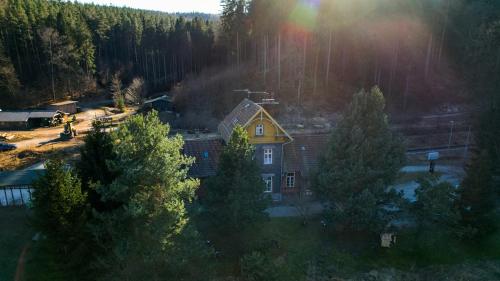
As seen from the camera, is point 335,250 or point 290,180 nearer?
point 335,250

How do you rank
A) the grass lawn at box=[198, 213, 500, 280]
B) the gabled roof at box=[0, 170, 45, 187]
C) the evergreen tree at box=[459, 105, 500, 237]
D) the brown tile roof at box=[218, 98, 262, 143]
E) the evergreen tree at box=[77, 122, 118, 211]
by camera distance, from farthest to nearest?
the brown tile roof at box=[218, 98, 262, 143], the gabled roof at box=[0, 170, 45, 187], the evergreen tree at box=[459, 105, 500, 237], the grass lawn at box=[198, 213, 500, 280], the evergreen tree at box=[77, 122, 118, 211]

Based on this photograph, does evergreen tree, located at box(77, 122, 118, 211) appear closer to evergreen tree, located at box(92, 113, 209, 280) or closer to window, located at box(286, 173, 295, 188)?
evergreen tree, located at box(92, 113, 209, 280)

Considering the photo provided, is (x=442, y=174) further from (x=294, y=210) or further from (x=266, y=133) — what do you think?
(x=266, y=133)

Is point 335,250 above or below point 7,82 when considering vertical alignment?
below

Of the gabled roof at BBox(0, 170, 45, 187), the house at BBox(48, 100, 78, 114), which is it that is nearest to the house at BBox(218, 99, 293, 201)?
the gabled roof at BBox(0, 170, 45, 187)

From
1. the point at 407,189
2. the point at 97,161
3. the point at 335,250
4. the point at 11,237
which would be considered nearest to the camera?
the point at 97,161

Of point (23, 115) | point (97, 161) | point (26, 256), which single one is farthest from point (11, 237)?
point (23, 115)
